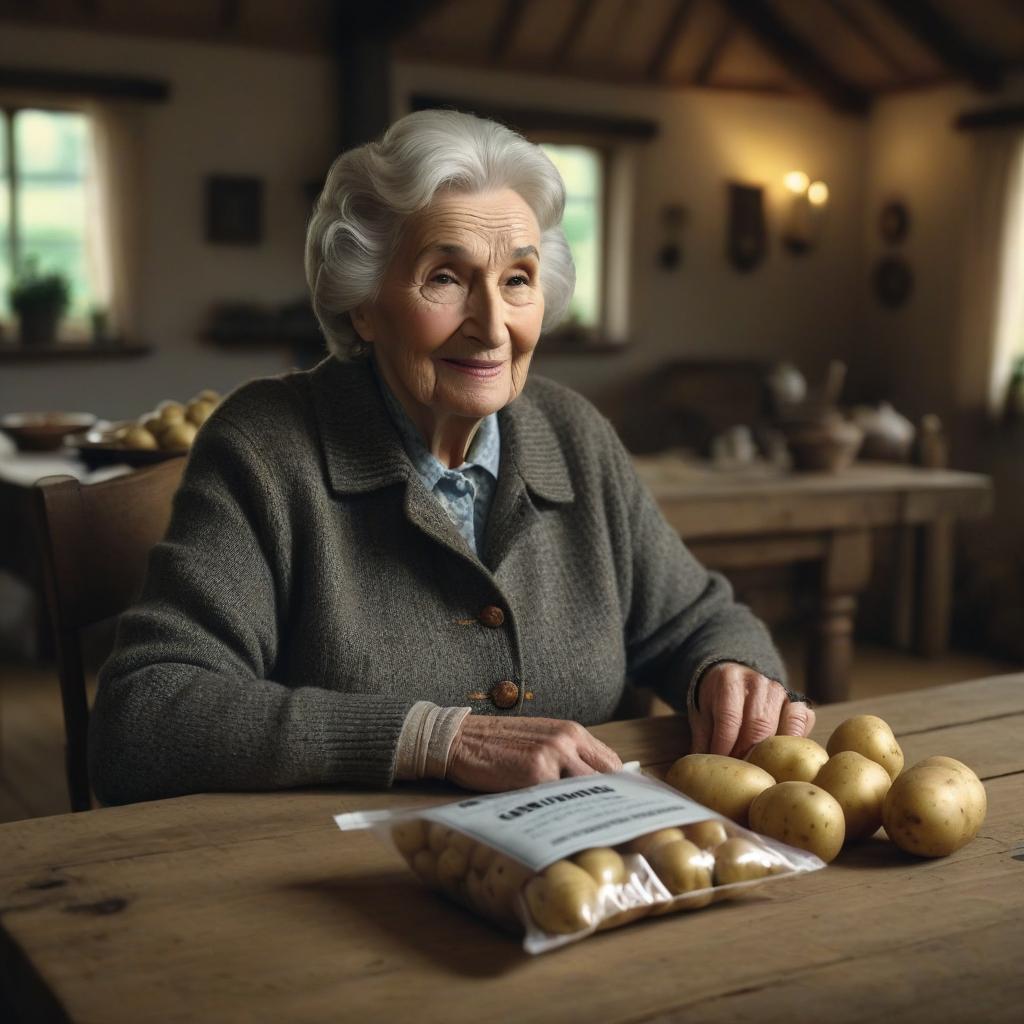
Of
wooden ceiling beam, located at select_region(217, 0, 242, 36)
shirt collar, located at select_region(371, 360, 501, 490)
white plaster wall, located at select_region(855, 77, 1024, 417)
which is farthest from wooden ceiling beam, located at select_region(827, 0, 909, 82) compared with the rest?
shirt collar, located at select_region(371, 360, 501, 490)

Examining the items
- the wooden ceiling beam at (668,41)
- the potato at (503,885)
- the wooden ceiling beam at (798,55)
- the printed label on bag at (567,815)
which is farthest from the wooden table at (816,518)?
the wooden ceiling beam at (798,55)

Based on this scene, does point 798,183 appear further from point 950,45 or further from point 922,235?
point 950,45

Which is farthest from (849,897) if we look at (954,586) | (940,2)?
(940,2)

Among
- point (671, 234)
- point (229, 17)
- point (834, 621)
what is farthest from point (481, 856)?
point (671, 234)

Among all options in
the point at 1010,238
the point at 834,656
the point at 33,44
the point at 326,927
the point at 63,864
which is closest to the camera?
the point at 326,927

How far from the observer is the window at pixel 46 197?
5.87 m

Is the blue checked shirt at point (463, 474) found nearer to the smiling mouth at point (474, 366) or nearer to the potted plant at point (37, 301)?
the smiling mouth at point (474, 366)

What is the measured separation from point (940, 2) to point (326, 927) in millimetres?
7153

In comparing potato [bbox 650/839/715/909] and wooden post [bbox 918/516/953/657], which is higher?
potato [bbox 650/839/715/909]

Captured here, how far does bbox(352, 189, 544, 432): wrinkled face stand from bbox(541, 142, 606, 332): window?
5924 millimetres

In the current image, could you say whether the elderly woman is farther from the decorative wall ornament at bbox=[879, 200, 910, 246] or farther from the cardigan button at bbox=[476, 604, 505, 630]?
the decorative wall ornament at bbox=[879, 200, 910, 246]

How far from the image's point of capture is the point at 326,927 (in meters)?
0.89

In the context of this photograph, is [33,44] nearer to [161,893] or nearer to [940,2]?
[940,2]

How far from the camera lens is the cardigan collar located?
149 centimetres
